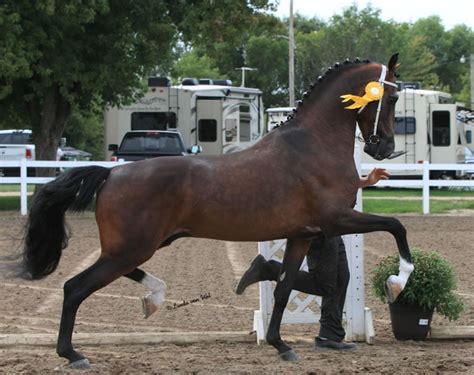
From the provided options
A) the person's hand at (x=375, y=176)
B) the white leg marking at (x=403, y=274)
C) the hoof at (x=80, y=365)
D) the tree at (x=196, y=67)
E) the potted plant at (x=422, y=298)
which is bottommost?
the hoof at (x=80, y=365)

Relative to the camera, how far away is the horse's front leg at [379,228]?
5996 millimetres

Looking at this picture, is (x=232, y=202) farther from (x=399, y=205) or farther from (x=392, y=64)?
(x=399, y=205)

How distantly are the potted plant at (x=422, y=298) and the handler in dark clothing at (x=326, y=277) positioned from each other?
530 millimetres

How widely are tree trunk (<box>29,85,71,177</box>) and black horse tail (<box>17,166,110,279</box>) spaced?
1519 cm

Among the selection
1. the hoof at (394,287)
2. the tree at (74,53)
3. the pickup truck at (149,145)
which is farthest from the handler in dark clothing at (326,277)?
the pickup truck at (149,145)

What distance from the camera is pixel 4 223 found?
56.7ft

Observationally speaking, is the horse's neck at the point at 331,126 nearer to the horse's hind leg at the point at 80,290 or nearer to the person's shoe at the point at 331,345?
the person's shoe at the point at 331,345

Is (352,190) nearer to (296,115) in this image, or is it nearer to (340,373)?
(296,115)

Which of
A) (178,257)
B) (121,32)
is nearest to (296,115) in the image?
(178,257)

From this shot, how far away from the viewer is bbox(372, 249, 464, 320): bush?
6988mm

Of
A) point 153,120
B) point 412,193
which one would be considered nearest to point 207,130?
point 153,120

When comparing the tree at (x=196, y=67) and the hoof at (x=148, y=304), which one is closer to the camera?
the hoof at (x=148, y=304)

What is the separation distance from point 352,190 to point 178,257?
6546 mm

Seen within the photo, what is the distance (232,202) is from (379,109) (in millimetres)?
1426
